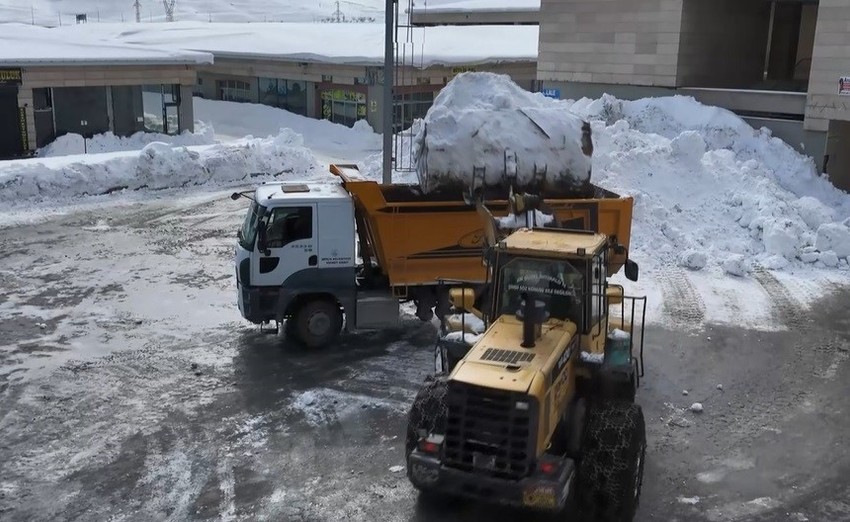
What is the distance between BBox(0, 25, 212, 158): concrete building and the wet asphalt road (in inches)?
578

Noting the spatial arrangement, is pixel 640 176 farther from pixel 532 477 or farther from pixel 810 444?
pixel 532 477

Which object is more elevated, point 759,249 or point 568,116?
point 568,116

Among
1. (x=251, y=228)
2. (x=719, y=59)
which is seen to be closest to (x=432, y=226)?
(x=251, y=228)

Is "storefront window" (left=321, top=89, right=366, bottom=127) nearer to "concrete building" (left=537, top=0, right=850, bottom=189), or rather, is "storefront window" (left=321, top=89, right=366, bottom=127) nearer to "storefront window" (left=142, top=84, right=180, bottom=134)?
"storefront window" (left=142, top=84, right=180, bottom=134)

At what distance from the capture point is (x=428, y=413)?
8141 mm

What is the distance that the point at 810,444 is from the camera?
32.6 ft

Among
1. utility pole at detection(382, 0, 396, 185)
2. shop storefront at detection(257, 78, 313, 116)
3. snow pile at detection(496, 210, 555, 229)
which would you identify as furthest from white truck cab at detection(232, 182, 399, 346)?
shop storefront at detection(257, 78, 313, 116)

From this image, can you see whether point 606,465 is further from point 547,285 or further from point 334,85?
point 334,85

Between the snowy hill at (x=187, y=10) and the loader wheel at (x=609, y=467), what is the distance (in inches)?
4400

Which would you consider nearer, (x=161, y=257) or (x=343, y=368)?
(x=343, y=368)

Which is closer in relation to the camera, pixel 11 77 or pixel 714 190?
pixel 714 190

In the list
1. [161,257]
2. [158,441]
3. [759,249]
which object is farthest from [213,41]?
[158,441]

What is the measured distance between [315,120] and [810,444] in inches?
1210

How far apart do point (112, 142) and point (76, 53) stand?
3.40 meters
